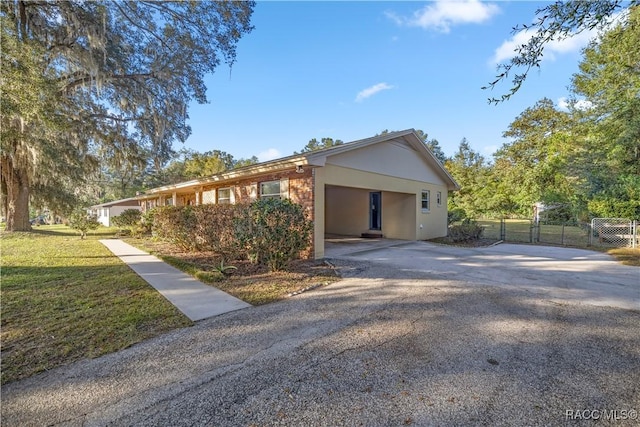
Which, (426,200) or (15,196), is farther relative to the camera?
(15,196)

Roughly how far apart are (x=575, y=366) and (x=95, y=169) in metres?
21.4

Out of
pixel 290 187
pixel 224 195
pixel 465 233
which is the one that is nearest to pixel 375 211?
pixel 465 233

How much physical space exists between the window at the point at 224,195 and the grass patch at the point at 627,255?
43.7 feet

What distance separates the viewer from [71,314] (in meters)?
4.31

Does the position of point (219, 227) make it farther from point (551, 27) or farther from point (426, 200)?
point (426, 200)

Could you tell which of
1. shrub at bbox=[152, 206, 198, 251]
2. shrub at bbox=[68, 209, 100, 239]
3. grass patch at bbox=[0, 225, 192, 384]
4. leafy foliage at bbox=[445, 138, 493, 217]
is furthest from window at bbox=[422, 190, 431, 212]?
shrub at bbox=[68, 209, 100, 239]

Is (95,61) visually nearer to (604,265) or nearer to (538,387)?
(538,387)

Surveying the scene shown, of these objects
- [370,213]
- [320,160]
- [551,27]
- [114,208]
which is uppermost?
[551,27]

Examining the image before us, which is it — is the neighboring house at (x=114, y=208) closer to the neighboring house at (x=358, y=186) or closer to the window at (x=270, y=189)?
the neighboring house at (x=358, y=186)

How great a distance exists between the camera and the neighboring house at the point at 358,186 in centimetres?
868

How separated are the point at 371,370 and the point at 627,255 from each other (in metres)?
11.4

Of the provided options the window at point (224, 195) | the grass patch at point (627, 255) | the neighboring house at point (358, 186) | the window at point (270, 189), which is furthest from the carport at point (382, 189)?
the grass patch at point (627, 255)

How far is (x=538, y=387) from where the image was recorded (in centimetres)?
262

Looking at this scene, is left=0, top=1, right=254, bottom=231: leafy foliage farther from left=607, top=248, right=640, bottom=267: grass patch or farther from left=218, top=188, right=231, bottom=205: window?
left=607, top=248, right=640, bottom=267: grass patch
